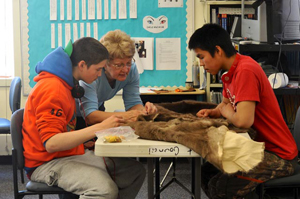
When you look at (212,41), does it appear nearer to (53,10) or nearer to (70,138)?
(70,138)

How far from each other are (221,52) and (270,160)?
22.1 inches

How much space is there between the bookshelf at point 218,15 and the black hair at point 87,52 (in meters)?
1.98

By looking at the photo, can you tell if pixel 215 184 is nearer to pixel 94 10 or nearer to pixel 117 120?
pixel 117 120

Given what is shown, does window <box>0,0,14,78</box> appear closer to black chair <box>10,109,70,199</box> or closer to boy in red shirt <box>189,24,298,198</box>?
black chair <box>10,109,70,199</box>

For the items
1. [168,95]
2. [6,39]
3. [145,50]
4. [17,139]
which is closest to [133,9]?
[145,50]

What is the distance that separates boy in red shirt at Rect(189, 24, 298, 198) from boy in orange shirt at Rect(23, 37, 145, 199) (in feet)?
1.51

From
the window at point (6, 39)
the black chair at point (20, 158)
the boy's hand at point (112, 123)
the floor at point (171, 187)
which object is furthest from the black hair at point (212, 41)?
the window at point (6, 39)

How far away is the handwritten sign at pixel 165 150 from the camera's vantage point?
1442 millimetres

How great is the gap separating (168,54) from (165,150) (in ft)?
8.92

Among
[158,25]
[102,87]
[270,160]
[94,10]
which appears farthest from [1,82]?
[270,160]

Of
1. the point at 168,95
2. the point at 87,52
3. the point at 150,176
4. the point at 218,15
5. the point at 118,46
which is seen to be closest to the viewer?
the point at 150,176

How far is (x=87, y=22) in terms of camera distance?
4.06m

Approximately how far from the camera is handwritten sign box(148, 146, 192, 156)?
1.44m

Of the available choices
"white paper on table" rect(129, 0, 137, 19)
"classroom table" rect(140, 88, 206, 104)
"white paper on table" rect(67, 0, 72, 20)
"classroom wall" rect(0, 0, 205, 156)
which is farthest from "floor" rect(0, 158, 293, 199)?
"white paper on table" rect(67, 0, 72, 20)
